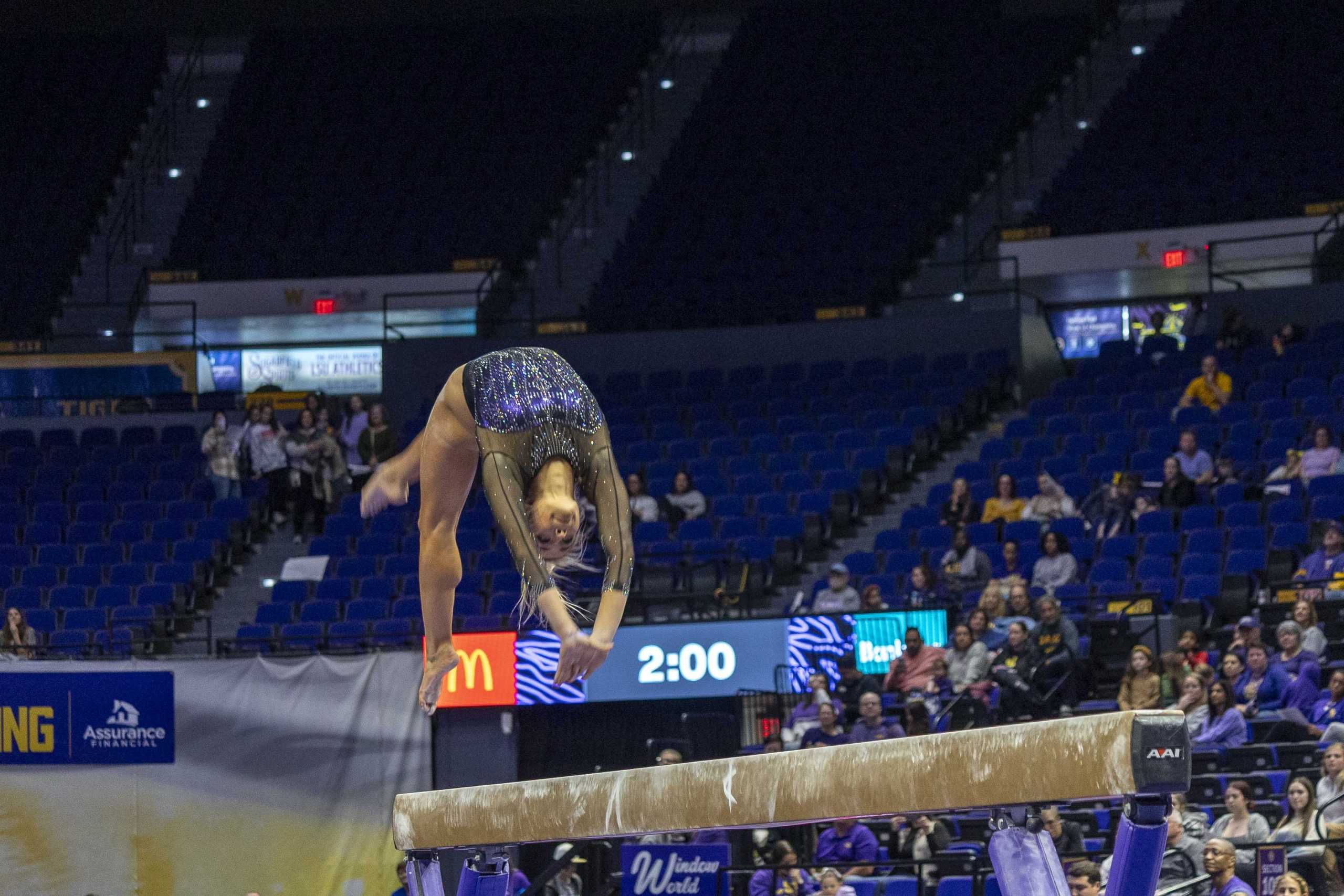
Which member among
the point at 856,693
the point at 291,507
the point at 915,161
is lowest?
the point at 856,693

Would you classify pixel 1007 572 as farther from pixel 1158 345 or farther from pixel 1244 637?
pixel 1158 345

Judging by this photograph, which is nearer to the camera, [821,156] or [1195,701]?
[1195,701]

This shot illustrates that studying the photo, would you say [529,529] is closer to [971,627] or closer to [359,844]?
[971,627]

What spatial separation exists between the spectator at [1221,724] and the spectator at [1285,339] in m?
6.64

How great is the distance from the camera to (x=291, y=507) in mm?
17625

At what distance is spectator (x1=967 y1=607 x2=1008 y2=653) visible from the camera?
12.1m

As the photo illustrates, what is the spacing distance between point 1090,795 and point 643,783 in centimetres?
133

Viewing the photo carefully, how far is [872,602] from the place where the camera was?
1318cm

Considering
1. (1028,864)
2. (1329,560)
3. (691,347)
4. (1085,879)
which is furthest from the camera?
(691,347)

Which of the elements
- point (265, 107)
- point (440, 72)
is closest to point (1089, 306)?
point (440, 72)

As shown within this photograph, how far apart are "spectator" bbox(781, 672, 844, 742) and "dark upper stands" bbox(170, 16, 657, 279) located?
11650 millimetres

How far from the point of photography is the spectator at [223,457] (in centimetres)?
1775

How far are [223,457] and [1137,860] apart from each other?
1480 centimetres

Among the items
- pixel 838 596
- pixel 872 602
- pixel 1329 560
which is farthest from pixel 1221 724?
pixel 838 596
